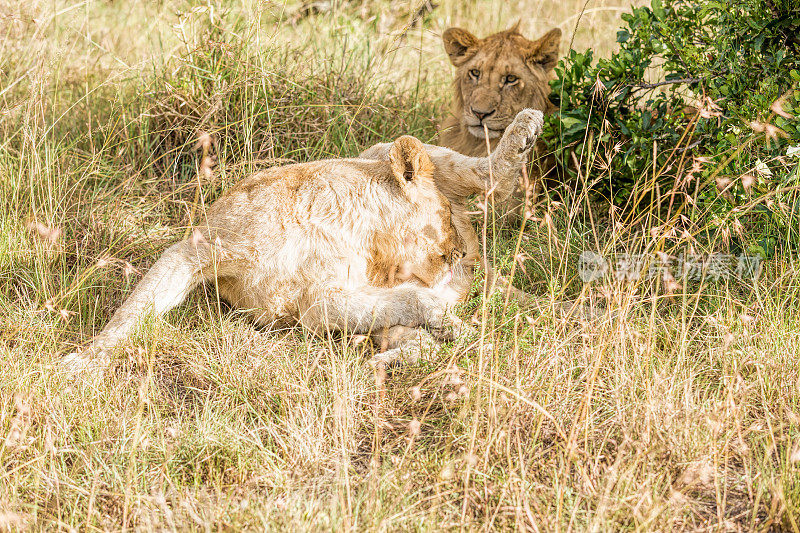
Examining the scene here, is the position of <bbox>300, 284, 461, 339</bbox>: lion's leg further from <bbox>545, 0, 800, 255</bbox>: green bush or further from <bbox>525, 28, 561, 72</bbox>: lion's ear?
<bbox>525, 28, 561, 72</bbox>: lion's ear

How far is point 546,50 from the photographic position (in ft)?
15.0

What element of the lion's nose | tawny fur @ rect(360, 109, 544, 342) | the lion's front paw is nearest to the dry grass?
tawny fur @ rect(360, 109, 544, 342)

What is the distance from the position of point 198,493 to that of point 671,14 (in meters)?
2.92

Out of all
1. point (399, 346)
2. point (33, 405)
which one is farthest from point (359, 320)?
point (33, 405)

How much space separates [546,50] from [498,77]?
1.04 feet

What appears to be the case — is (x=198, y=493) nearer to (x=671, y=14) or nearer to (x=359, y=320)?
(x=359, y=320)

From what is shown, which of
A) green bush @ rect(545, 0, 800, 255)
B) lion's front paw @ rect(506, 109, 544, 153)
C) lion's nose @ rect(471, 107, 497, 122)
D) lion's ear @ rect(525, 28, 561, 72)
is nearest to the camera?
lion's front paw @ rect(506, 109, 544, 153)

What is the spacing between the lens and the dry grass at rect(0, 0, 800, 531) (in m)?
2.17

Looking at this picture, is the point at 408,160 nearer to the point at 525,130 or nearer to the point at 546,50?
the point at 525,130

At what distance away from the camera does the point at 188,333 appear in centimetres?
308

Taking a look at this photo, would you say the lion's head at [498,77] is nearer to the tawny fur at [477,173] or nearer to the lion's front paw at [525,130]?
the tawny fur at [477,173]

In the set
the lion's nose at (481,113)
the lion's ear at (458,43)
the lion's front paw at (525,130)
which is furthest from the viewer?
the lion's ear at (458,43)

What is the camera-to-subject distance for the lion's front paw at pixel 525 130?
2949 millimetres

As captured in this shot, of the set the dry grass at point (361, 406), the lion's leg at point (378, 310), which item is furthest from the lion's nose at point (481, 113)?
the lion's leg at point (378, 310)
